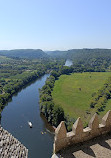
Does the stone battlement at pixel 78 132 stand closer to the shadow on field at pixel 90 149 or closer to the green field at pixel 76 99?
the shadow on field at pixel 90 149

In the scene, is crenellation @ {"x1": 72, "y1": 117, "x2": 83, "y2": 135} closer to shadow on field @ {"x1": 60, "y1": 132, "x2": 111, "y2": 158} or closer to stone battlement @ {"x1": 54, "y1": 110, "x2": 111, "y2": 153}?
stone battlement @ {"x1": 54, "y1": 110, "x2": 111, "y2": 153}

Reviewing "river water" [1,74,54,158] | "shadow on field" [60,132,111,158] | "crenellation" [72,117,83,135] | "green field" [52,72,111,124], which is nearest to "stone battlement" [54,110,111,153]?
"crenellation" [72,117,83,135]

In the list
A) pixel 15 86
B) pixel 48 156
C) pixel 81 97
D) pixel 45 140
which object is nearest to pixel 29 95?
pixel 15 86

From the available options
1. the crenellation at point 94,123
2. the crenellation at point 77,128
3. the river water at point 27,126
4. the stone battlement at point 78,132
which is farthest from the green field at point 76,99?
the crenellation at point 77,128

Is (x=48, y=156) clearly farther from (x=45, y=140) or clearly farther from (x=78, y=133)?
(x=78, y=133)

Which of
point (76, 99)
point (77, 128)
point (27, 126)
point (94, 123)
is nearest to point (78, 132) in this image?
point (77, 128)

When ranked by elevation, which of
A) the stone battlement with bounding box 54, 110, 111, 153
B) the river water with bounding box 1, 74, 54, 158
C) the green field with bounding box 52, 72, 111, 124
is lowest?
the river water with bounding box 1, 74, 54, 158
